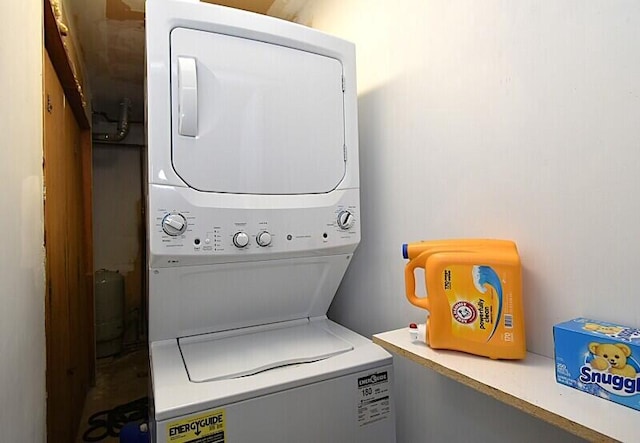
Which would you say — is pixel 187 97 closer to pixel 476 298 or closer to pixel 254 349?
pixel 254 349

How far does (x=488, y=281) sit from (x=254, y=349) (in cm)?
89

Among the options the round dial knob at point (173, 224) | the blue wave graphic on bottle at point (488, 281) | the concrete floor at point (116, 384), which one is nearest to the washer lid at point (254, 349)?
the round dial knob at point (173, 224)

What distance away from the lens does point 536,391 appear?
2.69 ft

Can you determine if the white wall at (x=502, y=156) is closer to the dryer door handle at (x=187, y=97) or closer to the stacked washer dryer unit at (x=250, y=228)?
the stacked washer dryer unit at (x=250, y=228)

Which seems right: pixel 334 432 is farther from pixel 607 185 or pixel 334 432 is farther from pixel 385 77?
pixel 385 77

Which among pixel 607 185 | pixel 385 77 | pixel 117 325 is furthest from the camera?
pixel 117 325

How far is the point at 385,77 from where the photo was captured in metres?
1.64

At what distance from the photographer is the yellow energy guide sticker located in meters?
0.99

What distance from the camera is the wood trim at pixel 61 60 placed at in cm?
164

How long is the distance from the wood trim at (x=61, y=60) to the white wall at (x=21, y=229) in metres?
0.25

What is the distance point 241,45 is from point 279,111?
0.27 m

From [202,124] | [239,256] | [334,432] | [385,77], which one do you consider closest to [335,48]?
[385,77]

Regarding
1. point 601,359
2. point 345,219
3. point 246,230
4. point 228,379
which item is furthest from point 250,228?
point 601,359

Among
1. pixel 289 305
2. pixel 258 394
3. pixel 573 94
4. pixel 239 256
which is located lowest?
pixel 258 394
